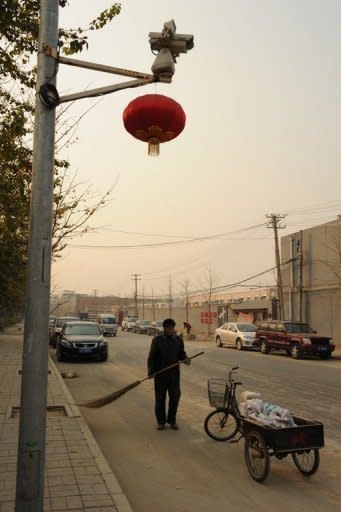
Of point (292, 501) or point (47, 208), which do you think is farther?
point (292, 501)

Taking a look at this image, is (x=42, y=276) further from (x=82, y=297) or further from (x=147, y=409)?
(x=82, y=297)

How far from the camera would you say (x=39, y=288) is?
3963 mm

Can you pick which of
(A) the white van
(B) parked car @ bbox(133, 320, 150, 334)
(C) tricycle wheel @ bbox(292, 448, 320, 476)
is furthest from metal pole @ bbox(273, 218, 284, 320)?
(C) tricycle wheel @ bbox(292, 448, 320, 476)

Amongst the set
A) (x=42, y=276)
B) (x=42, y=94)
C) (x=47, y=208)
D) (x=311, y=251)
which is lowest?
(x=42, y=276)

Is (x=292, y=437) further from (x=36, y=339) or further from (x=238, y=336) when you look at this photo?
(x=238, y=336)

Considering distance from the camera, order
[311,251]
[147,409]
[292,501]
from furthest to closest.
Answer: [311,251] → [147,409] → [292,501]

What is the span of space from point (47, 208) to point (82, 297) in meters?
171

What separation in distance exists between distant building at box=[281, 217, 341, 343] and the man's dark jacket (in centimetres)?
2360

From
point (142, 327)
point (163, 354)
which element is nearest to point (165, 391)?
point (163, 354)

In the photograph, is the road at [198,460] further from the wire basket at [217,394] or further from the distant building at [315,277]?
the distant building at [315,277]

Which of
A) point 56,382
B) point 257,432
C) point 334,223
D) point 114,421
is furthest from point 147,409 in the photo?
point 334,223

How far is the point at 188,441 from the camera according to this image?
825 centimetres

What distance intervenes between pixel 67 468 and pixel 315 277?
102ft

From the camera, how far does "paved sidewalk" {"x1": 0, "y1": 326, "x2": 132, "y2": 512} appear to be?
16.8 feet
